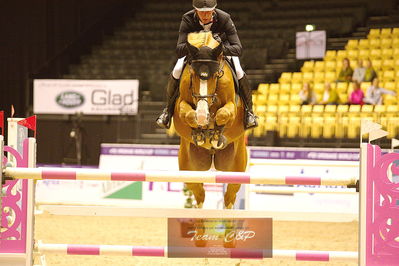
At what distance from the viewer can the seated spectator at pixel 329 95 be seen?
1088cm

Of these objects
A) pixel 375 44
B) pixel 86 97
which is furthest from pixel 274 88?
pixel 86 97

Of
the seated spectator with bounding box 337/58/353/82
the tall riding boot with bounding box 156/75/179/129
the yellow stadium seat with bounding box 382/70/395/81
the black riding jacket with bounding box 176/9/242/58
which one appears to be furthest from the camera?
the yellow stadium seat with bounding box 382/70/395/81

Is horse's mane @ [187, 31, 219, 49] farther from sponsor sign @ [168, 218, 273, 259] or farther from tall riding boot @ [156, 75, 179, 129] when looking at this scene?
sponsor sign @ [168, 218, 273, 259]

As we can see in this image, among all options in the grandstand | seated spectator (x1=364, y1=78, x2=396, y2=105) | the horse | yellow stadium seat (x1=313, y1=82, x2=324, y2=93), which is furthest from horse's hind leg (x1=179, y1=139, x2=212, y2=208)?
yellow stadium seat (x1=313, y1=82, x2=324, y2=93)


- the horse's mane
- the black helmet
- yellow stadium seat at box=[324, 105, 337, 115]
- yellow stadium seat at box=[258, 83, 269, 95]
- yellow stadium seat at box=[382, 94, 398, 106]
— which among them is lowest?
yellow stadium seat at box=[324, 105, 337, 115]

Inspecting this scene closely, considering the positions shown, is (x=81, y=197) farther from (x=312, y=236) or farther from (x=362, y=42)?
(x=362, y=42)

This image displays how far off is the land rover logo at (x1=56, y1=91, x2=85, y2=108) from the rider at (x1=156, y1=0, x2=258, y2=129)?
24.8ft

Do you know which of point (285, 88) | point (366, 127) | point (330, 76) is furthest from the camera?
point (285, 88)

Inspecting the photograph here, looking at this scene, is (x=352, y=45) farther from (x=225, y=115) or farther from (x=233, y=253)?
(x=233, y=253)

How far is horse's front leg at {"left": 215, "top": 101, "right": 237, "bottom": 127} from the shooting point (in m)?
4.39

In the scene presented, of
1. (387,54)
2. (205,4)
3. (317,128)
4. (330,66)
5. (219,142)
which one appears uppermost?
(387,54)

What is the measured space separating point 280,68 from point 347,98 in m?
3.03

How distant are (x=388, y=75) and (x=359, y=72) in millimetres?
830

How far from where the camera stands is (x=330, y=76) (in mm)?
12055
